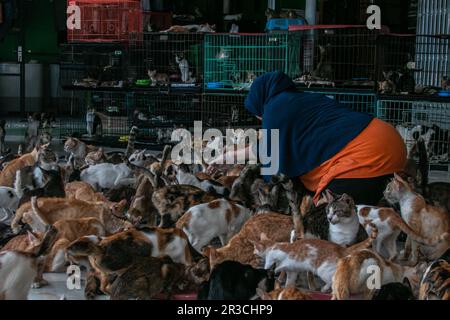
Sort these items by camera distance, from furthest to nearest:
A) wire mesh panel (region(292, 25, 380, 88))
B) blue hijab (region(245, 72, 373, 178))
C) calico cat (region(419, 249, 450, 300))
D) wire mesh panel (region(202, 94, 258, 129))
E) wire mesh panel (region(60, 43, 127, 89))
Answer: wire mesh panel (region(60, 43, 127, 89))
wire mesh panel (region(202, 94, 258, 129))
wire mesh panel (region(292, 25, 380, 88))
blue hijab (region(245, 72, 373, 178))
calico cat (region(419, 249, 450, 300))

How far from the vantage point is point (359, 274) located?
2.97 m

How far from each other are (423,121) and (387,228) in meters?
4.42

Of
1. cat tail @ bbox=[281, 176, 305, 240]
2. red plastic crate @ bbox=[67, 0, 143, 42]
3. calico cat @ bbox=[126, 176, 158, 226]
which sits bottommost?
calico cat @ bbox=[126, 176, 158, 226]

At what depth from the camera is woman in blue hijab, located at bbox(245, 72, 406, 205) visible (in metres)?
4.29

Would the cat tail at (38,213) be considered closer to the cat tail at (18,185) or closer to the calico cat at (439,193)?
the cat tail at (18,185)

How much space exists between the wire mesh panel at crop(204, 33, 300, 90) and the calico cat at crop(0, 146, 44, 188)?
340 cm

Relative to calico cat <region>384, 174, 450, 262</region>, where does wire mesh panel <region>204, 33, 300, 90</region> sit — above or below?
above

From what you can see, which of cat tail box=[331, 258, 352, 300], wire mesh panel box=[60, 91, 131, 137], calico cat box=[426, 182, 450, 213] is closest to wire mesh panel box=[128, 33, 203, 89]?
wire mesh panel box=[60, 91, 131, 137]

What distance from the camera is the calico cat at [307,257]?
3211 mm

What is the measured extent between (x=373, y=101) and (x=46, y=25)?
27.3 feet

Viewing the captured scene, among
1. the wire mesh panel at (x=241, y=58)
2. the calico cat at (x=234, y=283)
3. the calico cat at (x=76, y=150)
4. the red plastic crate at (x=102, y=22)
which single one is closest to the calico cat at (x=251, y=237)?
the calico cat at (x=234, y=283)

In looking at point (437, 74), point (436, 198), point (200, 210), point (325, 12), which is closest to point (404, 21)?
point (325, 12)

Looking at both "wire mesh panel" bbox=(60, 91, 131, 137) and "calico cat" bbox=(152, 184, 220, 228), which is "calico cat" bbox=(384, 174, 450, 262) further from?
"wire mesh panel" bbox=(60, 91, 131, 137)

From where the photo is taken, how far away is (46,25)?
549 inches
